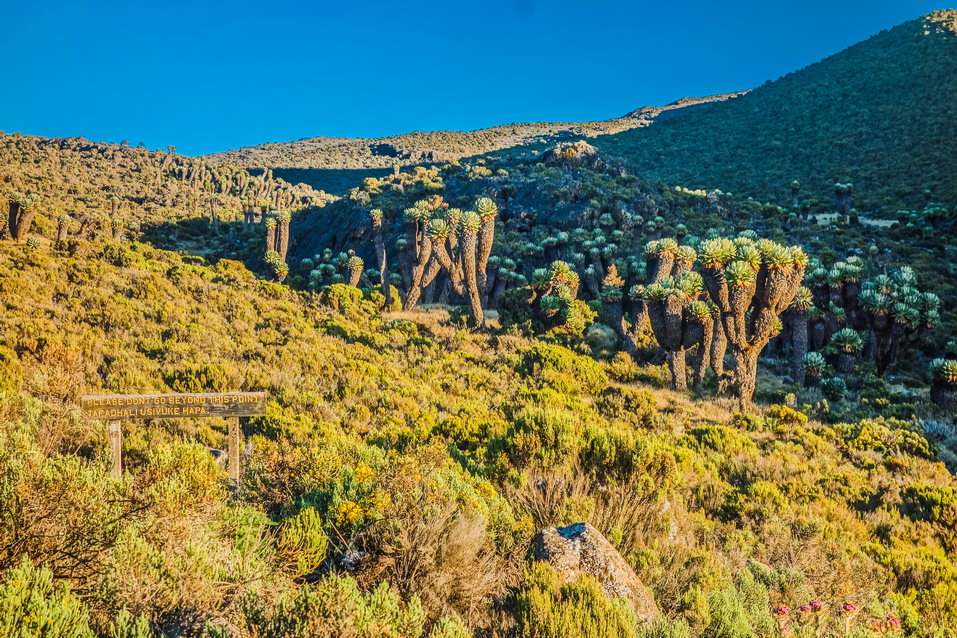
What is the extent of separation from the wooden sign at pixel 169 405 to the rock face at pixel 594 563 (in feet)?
14.8

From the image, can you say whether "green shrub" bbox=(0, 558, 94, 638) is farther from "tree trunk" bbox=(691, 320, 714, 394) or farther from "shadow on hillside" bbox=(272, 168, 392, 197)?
"shadow on hillside" bbox=(272, 168, 392, 197)

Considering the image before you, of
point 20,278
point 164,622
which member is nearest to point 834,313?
point 164,622

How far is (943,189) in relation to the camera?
36.1 metres

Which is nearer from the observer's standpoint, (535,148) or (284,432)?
(284,432)

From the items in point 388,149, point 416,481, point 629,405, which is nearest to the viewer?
point 416,481

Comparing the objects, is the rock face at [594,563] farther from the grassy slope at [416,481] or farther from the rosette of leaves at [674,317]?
the rosette of leaves at [674,317]

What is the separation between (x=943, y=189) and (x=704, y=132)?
3727 cm

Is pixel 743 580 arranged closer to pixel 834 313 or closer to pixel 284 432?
pixel 284 432

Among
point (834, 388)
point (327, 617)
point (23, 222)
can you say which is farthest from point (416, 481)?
point (23, 222)

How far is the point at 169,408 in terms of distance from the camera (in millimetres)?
6359

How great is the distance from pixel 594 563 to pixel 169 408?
5.67 m

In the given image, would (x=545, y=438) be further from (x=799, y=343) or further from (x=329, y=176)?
(x=329, y=176)

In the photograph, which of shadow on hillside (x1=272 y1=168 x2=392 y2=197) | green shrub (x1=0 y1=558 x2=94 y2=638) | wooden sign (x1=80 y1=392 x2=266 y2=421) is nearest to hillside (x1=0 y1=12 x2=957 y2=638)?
green shrub (x1=0 y1=558 x2=94 y2=638)

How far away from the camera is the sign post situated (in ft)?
19.5
